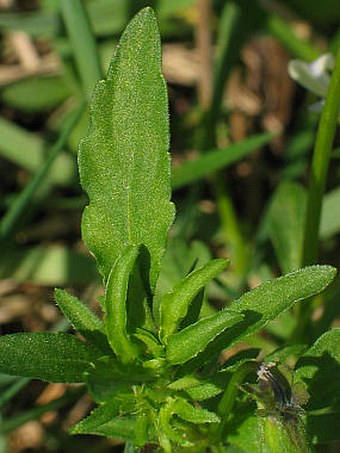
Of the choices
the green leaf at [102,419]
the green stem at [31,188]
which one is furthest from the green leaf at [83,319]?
the green stem at [31,188]

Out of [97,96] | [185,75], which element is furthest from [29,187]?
[185,75]

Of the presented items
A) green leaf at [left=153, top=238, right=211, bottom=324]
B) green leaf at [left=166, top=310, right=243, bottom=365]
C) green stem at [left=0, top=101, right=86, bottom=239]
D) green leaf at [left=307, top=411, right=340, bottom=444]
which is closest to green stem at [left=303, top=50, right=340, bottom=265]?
green leaf at [left=153, top=238, right=211, bottom=324]

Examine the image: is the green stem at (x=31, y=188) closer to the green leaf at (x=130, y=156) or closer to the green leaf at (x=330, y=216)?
the green leaf at (x=130, y=156)

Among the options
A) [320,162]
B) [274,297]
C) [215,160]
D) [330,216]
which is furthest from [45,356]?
[330,216]

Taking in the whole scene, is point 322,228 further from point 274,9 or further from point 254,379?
point 254,379

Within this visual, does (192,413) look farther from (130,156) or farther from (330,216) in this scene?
(330,216)

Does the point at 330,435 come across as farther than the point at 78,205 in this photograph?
No

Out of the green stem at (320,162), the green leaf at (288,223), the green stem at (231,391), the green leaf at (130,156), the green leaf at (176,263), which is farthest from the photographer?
the green leaf at (288,223)
